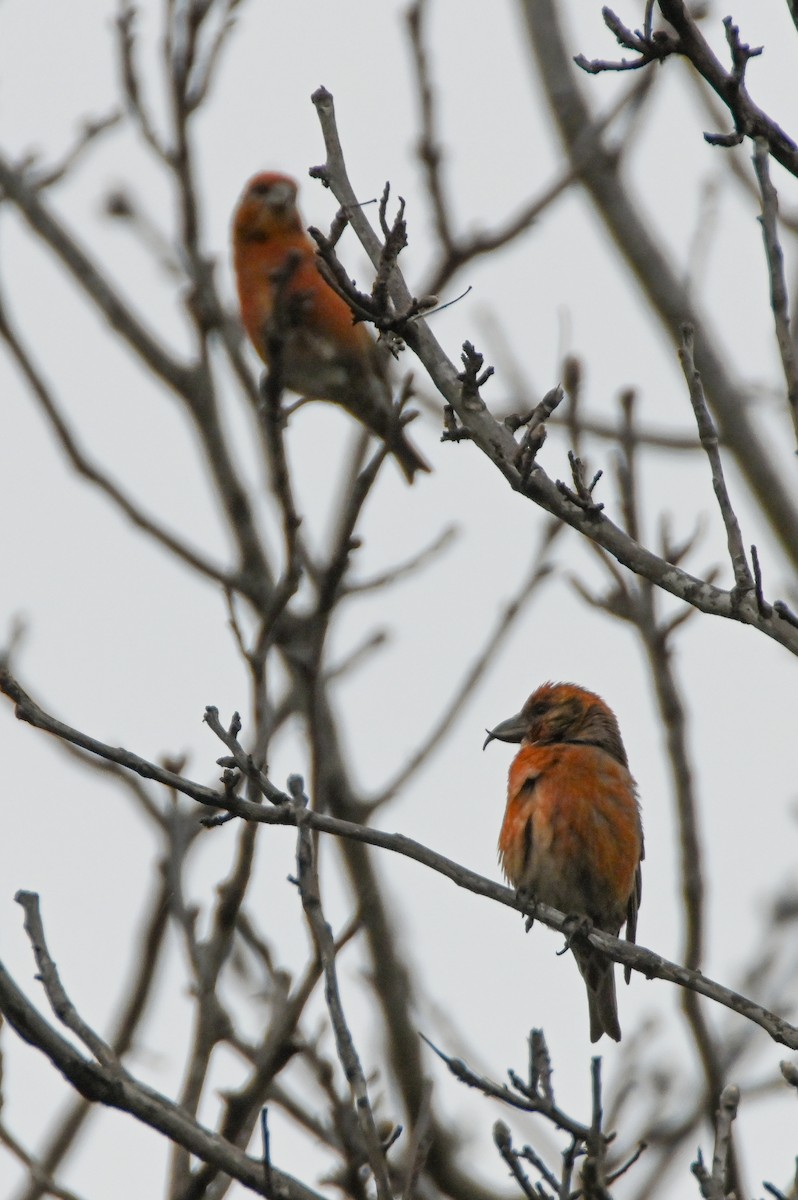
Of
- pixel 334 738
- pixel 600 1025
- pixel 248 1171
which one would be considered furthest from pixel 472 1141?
pixel 248 1171

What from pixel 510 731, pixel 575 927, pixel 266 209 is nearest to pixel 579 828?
pixel 510 731

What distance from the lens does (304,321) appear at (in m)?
8.66

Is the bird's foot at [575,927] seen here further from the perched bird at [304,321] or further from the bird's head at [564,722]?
the perched bird at [304,321]

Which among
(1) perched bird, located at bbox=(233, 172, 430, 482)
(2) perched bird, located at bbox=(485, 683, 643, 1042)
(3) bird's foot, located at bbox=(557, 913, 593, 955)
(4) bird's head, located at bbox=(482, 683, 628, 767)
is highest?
(1) perched bird, located at bbox=(233, 172, 430, 482)

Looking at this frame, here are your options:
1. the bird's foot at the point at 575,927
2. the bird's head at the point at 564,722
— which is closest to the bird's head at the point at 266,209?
the bird's head at the point at 564,722

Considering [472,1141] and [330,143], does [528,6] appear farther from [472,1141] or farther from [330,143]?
[472,1141]

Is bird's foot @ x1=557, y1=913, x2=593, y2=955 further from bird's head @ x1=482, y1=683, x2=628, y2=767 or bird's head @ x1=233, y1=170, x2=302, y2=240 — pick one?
bird's head @ x1=233, y1=170, x2=302, y2=240

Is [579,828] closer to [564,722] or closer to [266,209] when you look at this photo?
[564,722]

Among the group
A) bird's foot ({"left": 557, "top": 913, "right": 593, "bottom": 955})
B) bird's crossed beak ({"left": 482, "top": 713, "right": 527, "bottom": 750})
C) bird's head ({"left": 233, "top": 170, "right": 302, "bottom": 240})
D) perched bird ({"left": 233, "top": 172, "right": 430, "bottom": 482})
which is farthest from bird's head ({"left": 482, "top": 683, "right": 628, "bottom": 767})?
bird's head ({"left": 233, "top": 170, "right": 302, "bottom": 240})

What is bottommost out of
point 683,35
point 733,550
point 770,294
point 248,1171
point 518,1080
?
point 248,1171

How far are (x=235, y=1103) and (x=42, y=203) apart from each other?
4133 millimetres

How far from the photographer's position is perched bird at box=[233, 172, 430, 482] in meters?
8.32

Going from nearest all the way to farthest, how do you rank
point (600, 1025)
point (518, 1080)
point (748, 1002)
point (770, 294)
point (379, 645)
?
point (770, 294), point (748, 1002), point (518, 1080), point (600, 1025), point (379, 645)

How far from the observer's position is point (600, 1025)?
19.5ft
